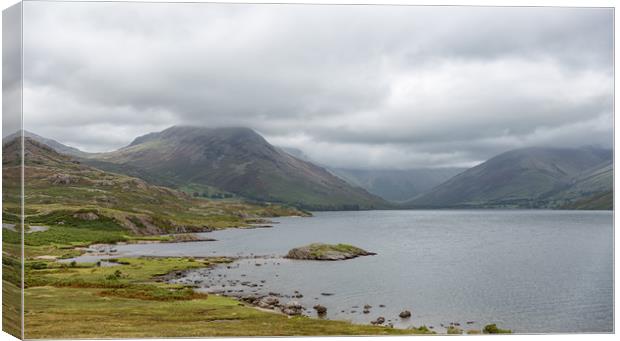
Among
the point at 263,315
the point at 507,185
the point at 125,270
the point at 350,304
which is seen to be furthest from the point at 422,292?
the point at 507,185

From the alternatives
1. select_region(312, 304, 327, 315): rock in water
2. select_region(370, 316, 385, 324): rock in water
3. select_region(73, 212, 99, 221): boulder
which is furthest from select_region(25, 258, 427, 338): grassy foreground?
select_region(73, 212, 99, 221): boulder

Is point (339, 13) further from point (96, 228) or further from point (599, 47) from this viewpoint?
point (96, 228)

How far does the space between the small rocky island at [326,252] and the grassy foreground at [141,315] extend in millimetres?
40591

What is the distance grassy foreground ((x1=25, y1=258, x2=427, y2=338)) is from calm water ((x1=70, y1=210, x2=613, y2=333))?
9887 millimetres

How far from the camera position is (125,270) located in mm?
72938

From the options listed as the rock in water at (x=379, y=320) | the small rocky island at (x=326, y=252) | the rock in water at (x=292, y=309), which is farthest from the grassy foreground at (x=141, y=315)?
the small rocky island at (x=326, y=252)

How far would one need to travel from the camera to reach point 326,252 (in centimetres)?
9856

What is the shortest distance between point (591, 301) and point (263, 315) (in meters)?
36.9

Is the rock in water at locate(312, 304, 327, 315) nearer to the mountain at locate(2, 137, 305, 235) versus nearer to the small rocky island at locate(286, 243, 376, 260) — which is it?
the small rocky island at locate(286, 243, 376, 260)

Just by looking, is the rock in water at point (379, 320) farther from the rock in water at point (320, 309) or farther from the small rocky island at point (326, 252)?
the small rocky island at point (326, 252)

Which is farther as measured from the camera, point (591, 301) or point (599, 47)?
point (591, 301)

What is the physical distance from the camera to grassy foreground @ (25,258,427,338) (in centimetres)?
3894

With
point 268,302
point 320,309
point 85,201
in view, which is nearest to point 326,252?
point 268,302

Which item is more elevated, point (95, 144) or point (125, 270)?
point (95, 144)
